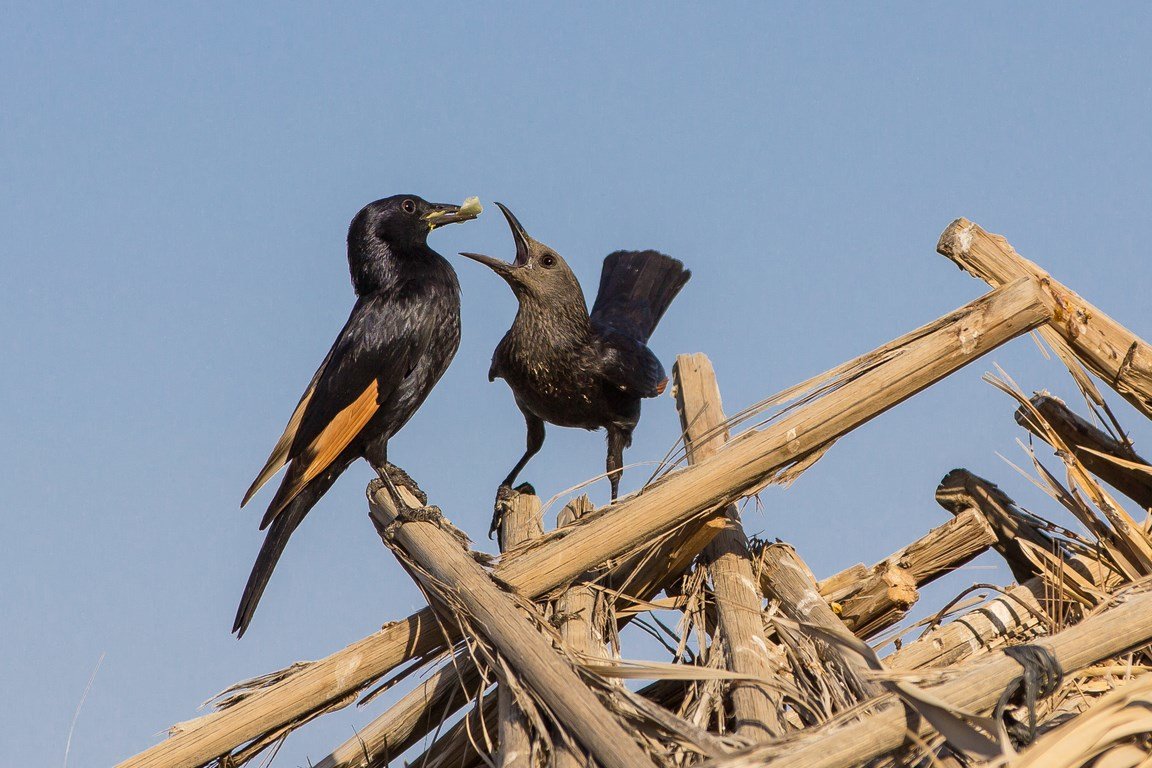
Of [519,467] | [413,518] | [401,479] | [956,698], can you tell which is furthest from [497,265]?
[956,698]

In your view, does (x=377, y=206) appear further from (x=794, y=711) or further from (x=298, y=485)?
(x=794, y=711)

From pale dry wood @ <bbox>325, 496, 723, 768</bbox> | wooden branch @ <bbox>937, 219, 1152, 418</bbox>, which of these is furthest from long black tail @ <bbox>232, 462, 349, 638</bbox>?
wooden branch @ <bbox>937, 219, 1152, 418</bbox>

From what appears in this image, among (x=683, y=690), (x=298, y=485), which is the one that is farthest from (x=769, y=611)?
(x=298, y=485)

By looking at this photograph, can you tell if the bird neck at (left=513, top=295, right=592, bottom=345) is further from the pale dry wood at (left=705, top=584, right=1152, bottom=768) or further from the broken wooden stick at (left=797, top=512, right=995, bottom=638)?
the pale dry wood at (left=705, top=584, right=1152, bottom=768)

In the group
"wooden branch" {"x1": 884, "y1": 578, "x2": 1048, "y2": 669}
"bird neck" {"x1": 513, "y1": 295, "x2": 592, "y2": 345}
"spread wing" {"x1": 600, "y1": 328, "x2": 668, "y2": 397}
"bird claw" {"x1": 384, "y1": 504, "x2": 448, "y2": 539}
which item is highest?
"bird neck" {"x1": 513, "y1": 295, "x2": 592, "y2": 345}

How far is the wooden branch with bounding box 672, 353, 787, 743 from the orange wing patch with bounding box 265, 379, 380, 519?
1335 millimetres

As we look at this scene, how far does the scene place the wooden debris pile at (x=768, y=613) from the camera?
9.87ft

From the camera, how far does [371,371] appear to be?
523cm

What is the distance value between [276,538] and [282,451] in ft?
1.27

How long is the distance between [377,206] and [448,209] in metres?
0.34

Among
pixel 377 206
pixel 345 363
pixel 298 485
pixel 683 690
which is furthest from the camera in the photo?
pixel 377 206

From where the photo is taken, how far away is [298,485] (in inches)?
194

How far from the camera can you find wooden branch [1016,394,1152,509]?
4289 mm

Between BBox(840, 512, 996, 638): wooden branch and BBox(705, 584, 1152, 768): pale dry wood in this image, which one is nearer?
BBox(705, 584, 1152, 768): pale dry wood
